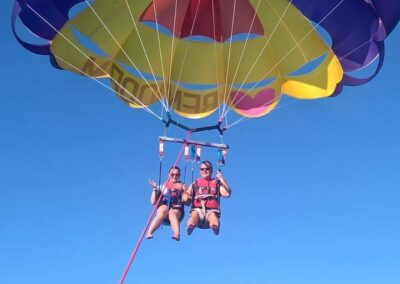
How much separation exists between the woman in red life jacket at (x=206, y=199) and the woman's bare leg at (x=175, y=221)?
0.16m

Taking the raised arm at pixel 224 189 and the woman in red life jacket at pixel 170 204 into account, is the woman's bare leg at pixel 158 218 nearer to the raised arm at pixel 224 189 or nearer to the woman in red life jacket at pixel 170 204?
the woman in red life jacket at pixel 170 204

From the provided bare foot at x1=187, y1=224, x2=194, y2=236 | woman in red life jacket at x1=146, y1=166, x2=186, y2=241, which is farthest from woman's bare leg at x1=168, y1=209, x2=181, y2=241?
bare foot at x1=187, y1=224, x2=194, y2=236

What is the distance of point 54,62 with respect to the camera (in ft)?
33.1

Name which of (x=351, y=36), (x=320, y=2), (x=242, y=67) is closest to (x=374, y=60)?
(x=351, y=36)

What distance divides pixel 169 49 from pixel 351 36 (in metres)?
2.84

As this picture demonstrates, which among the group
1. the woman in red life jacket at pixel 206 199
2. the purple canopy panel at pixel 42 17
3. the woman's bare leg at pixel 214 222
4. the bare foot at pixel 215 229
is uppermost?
the purple canopy panel at pixel 42 17

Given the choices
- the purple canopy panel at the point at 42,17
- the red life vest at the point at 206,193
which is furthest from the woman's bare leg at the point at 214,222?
the purple canopy panel at the point at 42,17

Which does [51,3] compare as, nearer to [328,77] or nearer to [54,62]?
[54,62]

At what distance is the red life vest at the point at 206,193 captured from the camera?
344 inches

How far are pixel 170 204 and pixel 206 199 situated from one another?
1.57ft

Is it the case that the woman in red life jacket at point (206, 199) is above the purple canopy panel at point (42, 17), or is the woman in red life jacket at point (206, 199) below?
below

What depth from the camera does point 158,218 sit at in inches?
341

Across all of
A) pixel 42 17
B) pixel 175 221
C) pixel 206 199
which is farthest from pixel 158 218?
pixel 42 17

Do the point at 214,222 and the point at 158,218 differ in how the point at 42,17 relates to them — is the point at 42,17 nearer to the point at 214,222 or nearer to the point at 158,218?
the point at 158,218
